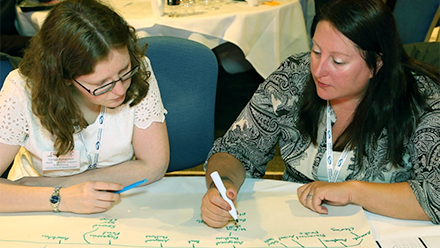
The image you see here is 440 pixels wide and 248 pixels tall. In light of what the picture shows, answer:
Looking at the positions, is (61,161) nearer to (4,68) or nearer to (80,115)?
(80,115)

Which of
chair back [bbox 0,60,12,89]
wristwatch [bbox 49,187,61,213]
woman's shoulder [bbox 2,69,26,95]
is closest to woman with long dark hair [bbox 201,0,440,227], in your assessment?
wristwatch [bbox 49,187,61,213]

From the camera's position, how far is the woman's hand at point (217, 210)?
1.17 metres

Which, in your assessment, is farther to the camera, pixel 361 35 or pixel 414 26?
pixel 414 26

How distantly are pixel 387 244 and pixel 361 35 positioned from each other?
60cm

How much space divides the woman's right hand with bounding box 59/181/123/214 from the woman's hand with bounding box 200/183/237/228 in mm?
272

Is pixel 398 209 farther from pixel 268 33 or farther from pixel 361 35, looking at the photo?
pixel 268 33

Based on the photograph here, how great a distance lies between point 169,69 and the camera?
69.9 inches

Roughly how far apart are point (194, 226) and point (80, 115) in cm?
54

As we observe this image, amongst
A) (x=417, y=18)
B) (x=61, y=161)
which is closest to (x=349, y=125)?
(x=61, y=161)

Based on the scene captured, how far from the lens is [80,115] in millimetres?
1410

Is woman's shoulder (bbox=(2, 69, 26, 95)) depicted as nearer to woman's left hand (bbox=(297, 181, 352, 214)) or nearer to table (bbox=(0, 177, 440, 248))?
table (bbox=(0, 177, 440, 248))

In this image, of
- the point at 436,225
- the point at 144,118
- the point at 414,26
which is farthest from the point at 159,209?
the point at 414,26

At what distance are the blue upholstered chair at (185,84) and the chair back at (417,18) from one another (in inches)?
77.7

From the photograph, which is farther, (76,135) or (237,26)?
(237,26)
